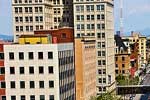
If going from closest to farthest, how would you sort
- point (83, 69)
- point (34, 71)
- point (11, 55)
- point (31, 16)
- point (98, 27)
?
Result: point (34, 71)
point (11, 55)
point (83, 69)
point (98, 27)
point (31, 16)

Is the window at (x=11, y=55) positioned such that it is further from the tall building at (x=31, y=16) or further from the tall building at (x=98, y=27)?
the tall building at (x=31, y=16)

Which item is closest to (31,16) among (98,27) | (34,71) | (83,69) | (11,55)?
(98,27)

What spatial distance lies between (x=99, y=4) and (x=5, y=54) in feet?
227

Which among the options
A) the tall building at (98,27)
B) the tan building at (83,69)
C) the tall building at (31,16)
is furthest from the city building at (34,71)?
the tall building at (31,16)

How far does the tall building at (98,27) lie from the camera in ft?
532

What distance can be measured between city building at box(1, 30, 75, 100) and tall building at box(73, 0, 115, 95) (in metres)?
64.4

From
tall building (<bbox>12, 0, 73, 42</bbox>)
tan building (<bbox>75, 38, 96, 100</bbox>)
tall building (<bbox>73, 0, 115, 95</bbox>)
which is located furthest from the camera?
tall building (<bbox>12, 0, 73, 42</bbox>)

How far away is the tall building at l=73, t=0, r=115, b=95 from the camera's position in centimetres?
16212

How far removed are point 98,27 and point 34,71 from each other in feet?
227

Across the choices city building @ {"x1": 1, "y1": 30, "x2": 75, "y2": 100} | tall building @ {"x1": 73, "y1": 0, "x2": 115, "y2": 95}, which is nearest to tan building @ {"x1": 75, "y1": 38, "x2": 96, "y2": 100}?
city building @ {"x1": 1, "y1": 30, "x2": 75, "y2": 100}

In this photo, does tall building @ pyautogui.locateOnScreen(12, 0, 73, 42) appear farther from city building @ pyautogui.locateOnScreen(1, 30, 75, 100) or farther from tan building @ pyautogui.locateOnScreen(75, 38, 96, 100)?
city building @ pyautogui.locateOnScreen(1, 30, 75, 100)

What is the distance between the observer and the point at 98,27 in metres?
163

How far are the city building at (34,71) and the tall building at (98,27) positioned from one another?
211ft

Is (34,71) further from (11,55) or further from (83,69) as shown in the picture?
(83,69)
